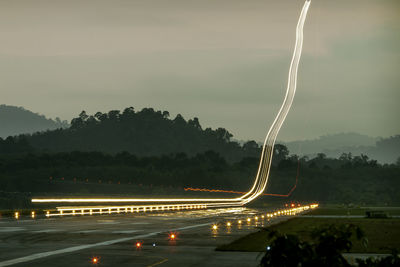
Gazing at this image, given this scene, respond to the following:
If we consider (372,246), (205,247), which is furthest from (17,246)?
(372,246)

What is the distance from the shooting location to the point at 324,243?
10547mm

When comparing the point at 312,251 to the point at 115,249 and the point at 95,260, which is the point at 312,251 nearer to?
the point at 95,260

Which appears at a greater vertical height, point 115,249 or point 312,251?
point 312,251

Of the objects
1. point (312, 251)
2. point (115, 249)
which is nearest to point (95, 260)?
point (115, 249)

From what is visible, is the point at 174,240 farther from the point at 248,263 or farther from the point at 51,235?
the point at 248,263

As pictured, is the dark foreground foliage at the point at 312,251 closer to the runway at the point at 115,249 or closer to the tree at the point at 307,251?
the tree at the point at 307,251

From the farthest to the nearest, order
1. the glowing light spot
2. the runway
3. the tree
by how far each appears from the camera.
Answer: the runway < the glowing light spot < the tree

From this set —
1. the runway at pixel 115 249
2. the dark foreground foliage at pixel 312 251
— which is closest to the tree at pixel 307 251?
the dark foreground foliage at pixel 312 251

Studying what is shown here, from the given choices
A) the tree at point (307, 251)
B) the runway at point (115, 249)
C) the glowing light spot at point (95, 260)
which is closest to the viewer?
the tree at point (307, 251)

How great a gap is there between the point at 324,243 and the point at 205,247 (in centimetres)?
1753

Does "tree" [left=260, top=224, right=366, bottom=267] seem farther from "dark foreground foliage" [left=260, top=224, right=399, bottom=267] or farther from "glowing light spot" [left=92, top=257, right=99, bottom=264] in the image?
"glowing light spot" [left=92, top=257, right=99, bottom=264]

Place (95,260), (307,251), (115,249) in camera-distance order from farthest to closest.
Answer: (115,249) < (95,260) < (307,251)

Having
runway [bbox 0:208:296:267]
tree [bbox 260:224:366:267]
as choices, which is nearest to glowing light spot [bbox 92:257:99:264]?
runway [bbox 0:208:296:267]

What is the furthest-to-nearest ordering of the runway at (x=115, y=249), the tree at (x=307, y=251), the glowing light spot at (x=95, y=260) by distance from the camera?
the runway at (x=115, y=249) → the glowing light spot at (x=95, y=260) → the tree at (x=307, y=251)
